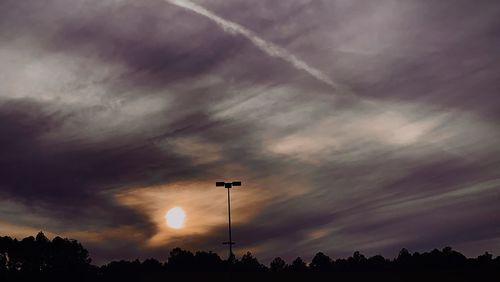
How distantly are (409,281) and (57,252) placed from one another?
9924cm

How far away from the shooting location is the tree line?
6144cm

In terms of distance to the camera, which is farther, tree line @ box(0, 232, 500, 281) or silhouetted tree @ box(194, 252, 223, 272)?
silhouetted tree @ box(194, 252, 223, 272)

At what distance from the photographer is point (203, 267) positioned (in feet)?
473

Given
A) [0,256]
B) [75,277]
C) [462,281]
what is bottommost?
[462,281]

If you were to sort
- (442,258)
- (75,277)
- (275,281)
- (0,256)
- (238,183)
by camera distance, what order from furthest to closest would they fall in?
(442,258)
(0,256)
(75,277)
(275,281)
(238,183)

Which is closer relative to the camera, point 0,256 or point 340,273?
point 340,273

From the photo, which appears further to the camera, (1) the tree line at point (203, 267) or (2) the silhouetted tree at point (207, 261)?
(2) the silhouetted tree at point (207, 261)

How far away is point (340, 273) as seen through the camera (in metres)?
62.3

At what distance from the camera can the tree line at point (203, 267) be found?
202ft

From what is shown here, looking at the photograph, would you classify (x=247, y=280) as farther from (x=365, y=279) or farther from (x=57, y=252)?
(x=57, y=252)

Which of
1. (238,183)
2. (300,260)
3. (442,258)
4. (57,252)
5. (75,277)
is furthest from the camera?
(300,260)

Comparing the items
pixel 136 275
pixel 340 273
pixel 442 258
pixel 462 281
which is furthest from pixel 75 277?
pixel 442 258

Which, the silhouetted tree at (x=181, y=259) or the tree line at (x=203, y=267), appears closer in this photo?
the tree line at (x=203, y=267)

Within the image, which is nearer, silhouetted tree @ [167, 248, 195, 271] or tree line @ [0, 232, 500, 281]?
tree line @ [0, 232, 500, 281]
